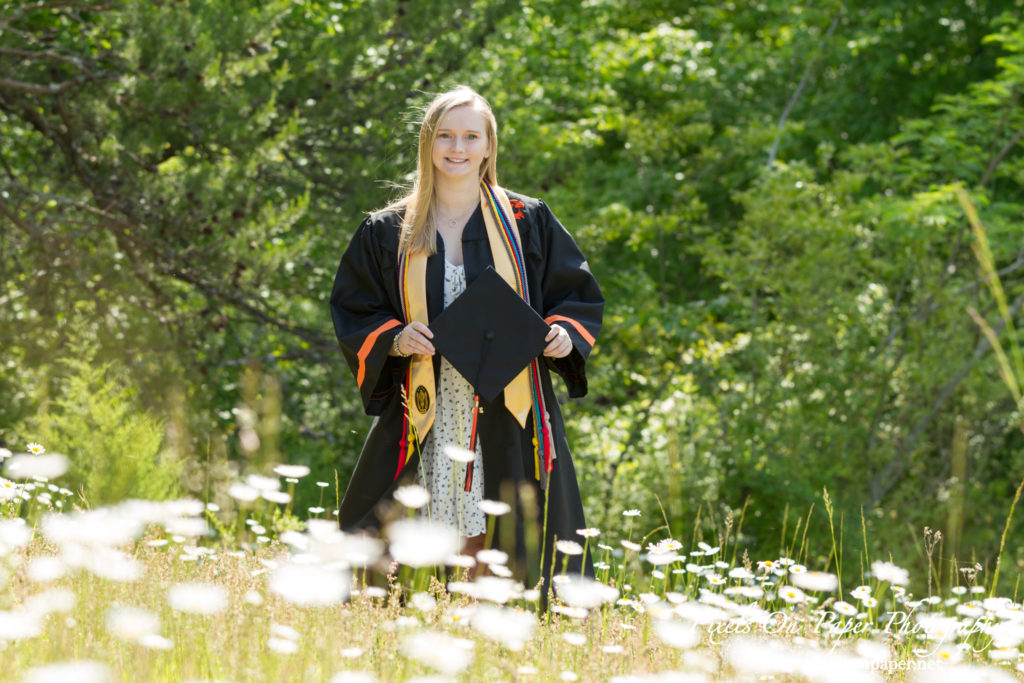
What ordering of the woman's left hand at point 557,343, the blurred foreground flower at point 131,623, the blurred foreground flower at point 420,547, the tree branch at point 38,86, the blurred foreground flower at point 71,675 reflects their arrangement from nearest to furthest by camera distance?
the blurred foreground flower at point 71,675 → the blurred foreground flower at point 131,623 → the blurred foreground flower at point 420,547 → the woman's left hand at point 557,343 → the tree branch at point 38,86

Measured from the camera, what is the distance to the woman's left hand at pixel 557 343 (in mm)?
3188

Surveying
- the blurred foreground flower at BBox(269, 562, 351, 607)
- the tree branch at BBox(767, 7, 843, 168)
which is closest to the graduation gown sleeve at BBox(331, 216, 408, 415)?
the blurred foreground flower at BBox(269, 562, 351, 607)

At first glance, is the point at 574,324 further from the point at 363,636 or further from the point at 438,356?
the point at 363,636

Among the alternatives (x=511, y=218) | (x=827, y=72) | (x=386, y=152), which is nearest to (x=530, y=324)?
(x=511, y=218)

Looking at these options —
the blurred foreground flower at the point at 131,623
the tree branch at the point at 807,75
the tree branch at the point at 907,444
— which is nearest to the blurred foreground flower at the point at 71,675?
the blurred foreground flower at the point at 131,623

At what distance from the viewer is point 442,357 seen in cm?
332

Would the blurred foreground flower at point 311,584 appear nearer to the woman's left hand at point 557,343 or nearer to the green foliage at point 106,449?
the woman's left hand at point 557,343

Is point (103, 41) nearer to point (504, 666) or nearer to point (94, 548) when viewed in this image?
point (94, 548)

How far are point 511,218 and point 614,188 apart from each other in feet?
23.1

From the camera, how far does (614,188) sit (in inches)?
404

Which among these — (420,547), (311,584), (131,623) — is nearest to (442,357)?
(420,547)

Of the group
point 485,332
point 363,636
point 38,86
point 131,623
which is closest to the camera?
point 131,623

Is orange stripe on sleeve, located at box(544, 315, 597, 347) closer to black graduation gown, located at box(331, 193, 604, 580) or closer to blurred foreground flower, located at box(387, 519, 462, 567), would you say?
black graduation gown, located at box(331, 193, 604, 580)

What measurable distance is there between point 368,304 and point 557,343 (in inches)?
25.6
